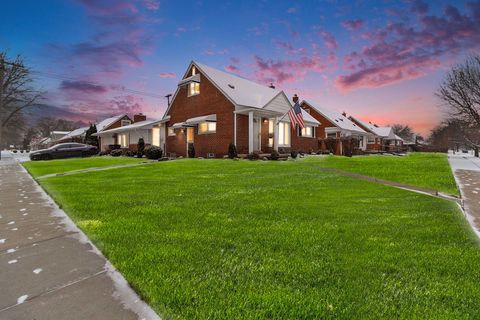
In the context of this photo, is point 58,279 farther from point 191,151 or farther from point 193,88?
point 193,88

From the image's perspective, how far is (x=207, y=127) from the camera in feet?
81.6

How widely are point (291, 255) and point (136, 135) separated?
1435 inches

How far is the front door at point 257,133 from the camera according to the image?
946 inches

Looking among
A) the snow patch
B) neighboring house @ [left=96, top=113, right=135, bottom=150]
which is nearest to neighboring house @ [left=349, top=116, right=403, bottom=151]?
neighboring house @ [left=96, top=113, right=135, bottom=150]

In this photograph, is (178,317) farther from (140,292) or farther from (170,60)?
(170,60)

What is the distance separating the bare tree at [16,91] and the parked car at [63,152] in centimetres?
977

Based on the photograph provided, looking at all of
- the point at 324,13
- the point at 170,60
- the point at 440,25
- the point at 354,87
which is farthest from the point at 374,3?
the point at 170,60

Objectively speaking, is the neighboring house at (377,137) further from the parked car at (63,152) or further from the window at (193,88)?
the parked car at (63,152)

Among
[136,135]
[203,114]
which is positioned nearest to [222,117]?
[203,114]

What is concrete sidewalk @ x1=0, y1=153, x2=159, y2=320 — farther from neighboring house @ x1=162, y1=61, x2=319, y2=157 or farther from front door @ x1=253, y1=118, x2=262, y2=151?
front door @ x1=253, y1=118, x2=262, y2=151

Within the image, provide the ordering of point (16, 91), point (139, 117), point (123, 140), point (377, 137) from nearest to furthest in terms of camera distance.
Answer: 1. point (16, 91)
2. point (123, 140)
3. point (139, 117)
4. point (377, 137)

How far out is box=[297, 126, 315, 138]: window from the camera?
29.9 m

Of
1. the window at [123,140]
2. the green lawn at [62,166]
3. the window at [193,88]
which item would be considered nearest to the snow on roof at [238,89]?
the window at [193,88]

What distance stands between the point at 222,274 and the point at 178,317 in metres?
0.77
